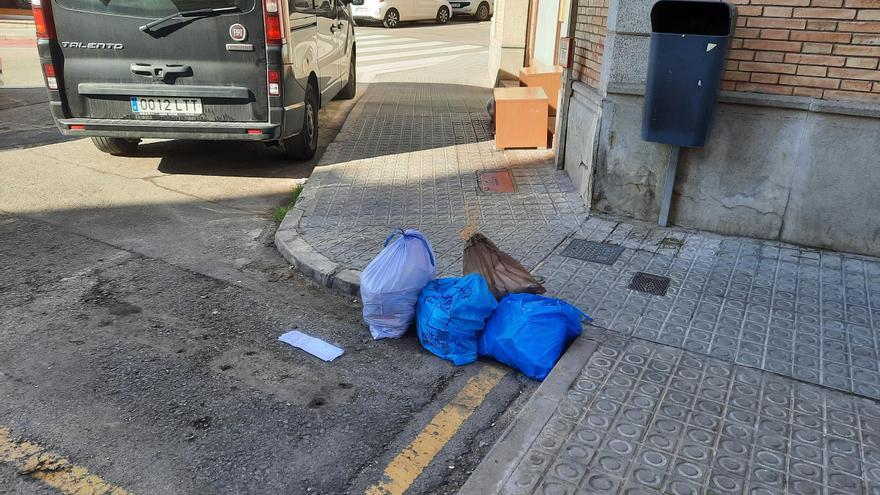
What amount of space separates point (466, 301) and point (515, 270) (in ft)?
1.72

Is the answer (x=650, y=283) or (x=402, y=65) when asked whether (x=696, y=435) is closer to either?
(x=650, y=283)

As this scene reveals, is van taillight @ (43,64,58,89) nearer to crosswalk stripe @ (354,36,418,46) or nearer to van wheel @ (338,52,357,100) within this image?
van wheel @ (338,52,357,100)

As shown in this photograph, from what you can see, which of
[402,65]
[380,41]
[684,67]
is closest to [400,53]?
[402,65]

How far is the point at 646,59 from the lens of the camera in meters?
5.31

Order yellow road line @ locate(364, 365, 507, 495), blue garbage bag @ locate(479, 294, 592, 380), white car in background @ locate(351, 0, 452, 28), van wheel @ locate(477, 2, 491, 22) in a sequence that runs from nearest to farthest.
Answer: yellow road line @ locate(364, 365, 507, 495) → blue garbage bag @ locate(479, 294, 592, 380) → white car in background @ locate(351, 0, 452, 28) → van wheel @ locate(477, 2, 491, 22)

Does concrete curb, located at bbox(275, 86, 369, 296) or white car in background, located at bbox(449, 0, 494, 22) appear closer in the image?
concrete curb, located at bbox(275, 86, 369, 296)

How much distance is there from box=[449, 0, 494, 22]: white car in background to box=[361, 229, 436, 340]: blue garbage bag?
2536cm

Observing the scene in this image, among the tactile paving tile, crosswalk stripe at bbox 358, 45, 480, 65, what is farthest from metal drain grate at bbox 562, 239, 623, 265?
crosswalk stripe at bbox 358, 45, 480, 65

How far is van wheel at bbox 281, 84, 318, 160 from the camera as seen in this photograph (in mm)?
7773

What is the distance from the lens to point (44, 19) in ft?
20.8

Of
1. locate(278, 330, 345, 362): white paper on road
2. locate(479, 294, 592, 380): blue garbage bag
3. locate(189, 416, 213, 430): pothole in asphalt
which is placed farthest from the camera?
locate(278, 330, 345, 362): white paper on road

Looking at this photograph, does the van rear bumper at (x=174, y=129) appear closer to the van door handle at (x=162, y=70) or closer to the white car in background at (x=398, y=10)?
the van door handle at (x=162, y=70)

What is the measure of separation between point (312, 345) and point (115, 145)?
542cm

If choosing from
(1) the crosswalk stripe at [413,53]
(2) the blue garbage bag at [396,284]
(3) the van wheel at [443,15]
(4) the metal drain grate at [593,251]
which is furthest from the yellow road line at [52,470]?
(3) the van wheel at [443,15]
